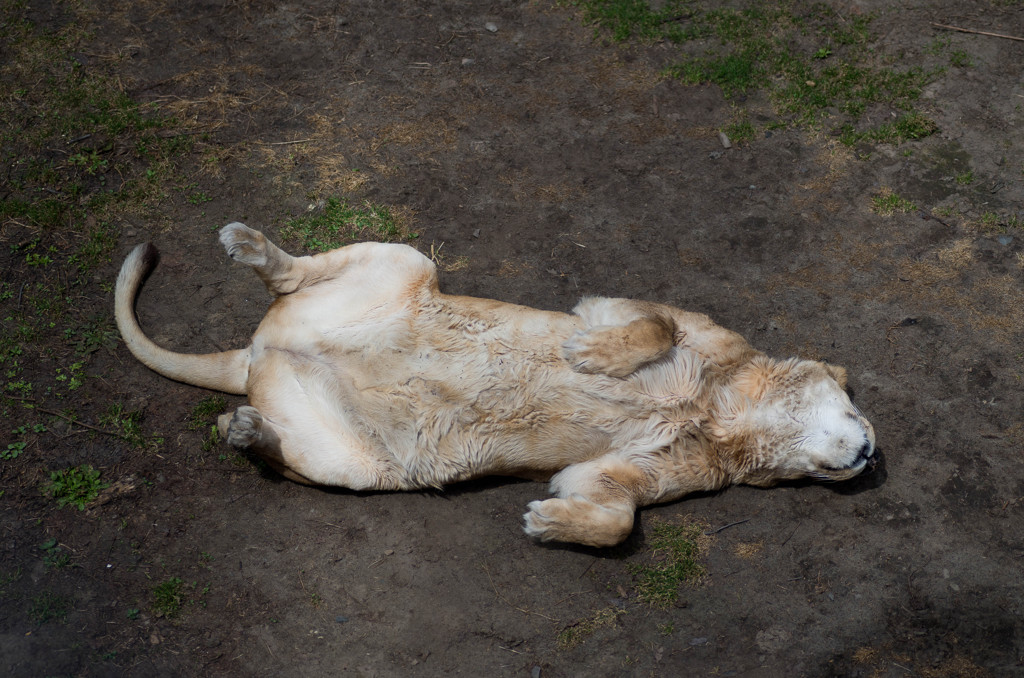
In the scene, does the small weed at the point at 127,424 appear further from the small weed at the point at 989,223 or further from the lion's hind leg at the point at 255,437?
the small weed at the point at 989,223

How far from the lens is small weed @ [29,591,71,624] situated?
4066 mm

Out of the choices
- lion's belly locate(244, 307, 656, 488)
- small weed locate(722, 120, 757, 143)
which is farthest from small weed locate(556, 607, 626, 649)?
small weed locate(722, 120, 757, 143)

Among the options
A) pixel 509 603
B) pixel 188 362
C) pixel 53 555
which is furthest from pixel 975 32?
pixel 53 555

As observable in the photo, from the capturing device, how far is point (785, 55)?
704cm

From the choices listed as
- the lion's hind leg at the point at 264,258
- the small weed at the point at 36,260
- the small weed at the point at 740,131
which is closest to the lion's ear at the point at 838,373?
the small weed at the point at 740,131

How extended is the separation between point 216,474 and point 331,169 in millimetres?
2745

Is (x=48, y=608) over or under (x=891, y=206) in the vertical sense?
under

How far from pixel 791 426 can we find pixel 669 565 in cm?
113

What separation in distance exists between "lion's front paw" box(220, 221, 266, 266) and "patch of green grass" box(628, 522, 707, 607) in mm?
3056

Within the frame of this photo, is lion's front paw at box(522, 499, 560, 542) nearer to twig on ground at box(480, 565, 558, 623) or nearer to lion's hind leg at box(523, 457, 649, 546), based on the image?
lion's hind leg at box(523, 457, 649, 546)

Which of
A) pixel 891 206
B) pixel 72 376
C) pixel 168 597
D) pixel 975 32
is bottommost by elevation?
pixel 168 597

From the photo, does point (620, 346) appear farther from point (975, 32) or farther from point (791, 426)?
point (975, 32)

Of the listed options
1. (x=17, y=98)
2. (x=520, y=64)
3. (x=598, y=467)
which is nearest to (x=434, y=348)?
(x=598, y=467)

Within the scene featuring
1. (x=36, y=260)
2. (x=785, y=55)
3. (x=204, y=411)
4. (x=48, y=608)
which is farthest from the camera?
(x=785, y=55)
